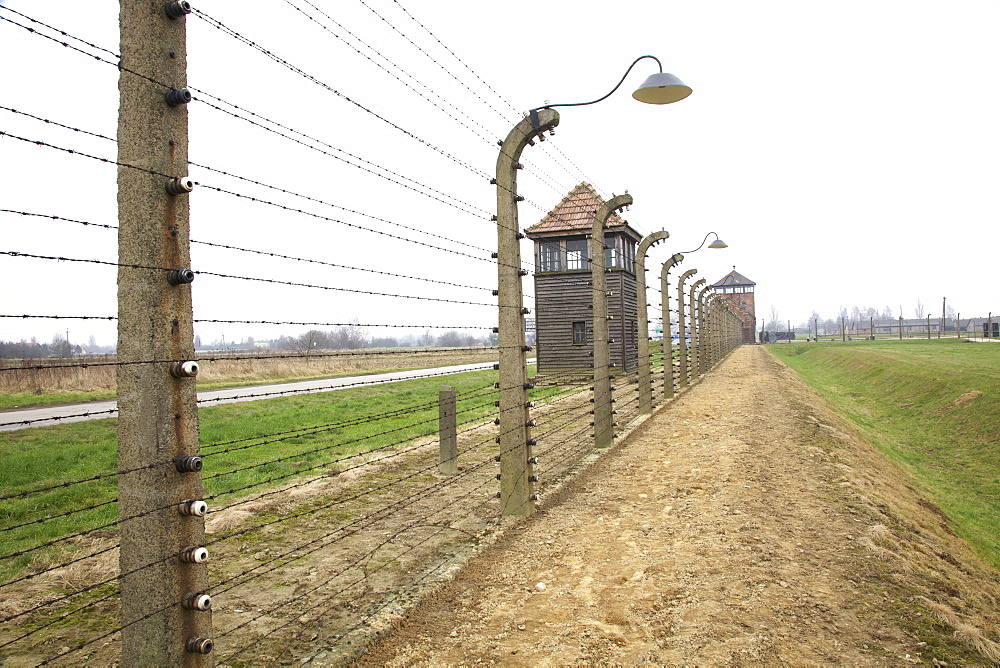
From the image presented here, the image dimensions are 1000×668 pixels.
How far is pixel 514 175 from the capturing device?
5.79 m

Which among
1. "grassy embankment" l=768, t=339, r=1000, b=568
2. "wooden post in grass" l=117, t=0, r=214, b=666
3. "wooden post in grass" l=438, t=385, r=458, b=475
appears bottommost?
"grassy embankment" l=768, t=339, r=1000, b=568

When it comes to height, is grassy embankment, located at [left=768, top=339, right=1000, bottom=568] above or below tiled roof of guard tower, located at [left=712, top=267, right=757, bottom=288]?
below

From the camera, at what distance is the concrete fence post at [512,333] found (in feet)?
18.6

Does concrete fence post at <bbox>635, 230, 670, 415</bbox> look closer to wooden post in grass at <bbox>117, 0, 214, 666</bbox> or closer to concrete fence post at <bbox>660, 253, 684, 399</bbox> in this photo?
concrete fence post at <bbox>660, 253, 684, 399</bbox>

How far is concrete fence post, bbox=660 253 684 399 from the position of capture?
47.2 feet

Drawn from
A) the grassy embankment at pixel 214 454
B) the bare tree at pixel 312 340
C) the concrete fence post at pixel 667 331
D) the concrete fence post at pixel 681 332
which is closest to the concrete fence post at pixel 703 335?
the concrete fence post at pixel 681 332

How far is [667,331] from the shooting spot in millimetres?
14836

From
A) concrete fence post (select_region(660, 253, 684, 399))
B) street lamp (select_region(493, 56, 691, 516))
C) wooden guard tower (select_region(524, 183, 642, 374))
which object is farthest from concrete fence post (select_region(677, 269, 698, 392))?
street lamp (select_region(493, 56, 691, 516))

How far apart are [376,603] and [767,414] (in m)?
9.31

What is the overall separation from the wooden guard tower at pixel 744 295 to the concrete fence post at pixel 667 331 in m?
70.5

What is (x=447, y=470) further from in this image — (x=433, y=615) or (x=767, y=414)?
(x=767, y=414)

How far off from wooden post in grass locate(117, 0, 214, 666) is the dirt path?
1254 mm

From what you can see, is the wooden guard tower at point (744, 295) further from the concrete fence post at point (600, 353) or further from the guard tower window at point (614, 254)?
the concrete fence post at point (600, 353)

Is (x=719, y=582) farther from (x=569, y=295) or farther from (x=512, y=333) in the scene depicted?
(x=569, y=295)
